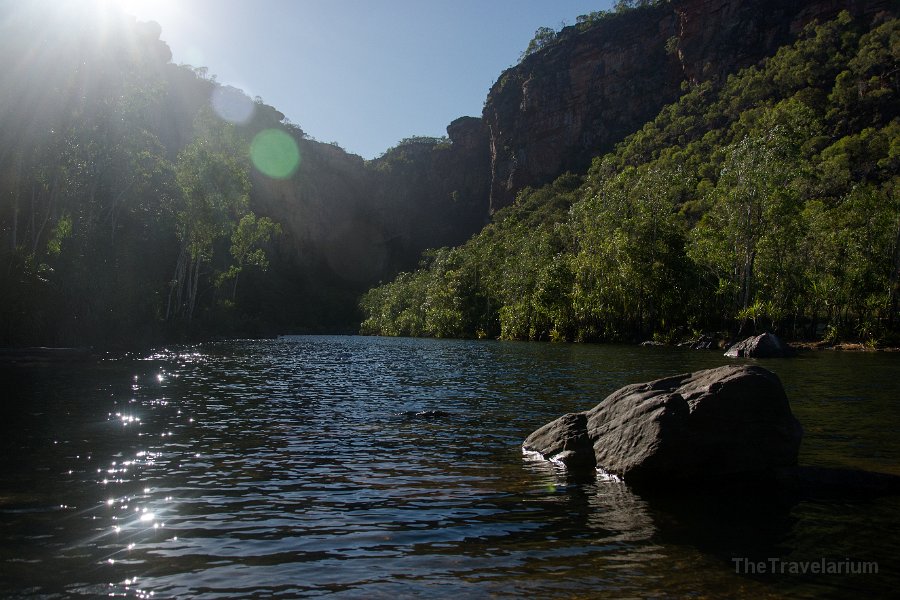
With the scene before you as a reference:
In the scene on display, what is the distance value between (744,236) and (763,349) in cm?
2180

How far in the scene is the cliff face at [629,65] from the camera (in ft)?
423

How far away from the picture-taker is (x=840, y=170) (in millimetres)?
75812

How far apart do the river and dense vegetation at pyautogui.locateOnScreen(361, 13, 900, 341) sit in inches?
1937

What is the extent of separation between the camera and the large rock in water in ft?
32.5

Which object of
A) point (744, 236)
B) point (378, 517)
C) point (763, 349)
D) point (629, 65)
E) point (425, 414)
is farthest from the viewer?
point (629, 65)

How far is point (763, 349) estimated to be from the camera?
4297cm

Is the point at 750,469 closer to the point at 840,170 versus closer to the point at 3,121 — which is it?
the point at 3,121

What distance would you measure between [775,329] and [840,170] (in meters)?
26.9

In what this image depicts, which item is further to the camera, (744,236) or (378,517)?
(744,236)

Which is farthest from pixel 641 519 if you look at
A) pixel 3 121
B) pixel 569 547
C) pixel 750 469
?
pixel 3 121

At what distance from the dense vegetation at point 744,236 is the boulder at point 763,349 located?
14585mm

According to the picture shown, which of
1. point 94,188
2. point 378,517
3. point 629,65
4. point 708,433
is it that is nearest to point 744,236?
point 708,433

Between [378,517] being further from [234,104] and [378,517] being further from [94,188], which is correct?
[234,104]

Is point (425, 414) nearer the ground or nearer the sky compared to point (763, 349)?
nearer the ground
